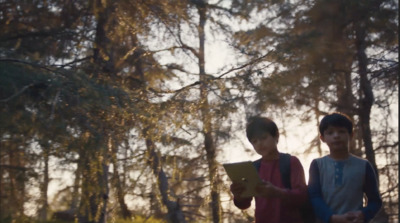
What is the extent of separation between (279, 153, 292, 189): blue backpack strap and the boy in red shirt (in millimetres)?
19

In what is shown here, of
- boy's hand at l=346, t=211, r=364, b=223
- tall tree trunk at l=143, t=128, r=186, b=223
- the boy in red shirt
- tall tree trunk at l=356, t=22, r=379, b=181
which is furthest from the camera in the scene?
tall tree trunk at l=356, t=22, r=379, b=181

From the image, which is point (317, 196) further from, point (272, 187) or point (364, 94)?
point (364, 94)

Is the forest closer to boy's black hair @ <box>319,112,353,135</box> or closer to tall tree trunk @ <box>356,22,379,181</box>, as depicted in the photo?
tall tree trunk @ <box>356,22,379,181</box>

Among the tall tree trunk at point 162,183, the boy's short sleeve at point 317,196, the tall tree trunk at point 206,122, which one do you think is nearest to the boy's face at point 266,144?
the boy's short sleeve at point 317,196

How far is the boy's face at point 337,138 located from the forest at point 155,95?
2917mm

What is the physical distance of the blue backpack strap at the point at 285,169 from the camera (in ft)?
9.87

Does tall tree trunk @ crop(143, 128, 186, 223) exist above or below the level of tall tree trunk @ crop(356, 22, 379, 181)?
below

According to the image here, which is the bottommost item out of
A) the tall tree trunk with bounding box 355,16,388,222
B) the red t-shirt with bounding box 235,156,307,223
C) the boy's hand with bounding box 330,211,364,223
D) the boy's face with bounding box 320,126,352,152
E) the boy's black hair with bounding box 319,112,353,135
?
the boy's hand with bounding box 330,211,364,223

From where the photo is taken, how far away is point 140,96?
6.76 metres

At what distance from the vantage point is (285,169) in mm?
3031

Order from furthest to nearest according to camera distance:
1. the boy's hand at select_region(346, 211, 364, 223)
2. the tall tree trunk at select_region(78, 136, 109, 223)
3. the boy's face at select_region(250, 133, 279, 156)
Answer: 1. the tall tree trunk at select_region(78, 136, 109, 223)
2. the boy's face at select_region(250, 133, 279, 156)
3. the boy's hand at select_region(346, 211, 364, 223)

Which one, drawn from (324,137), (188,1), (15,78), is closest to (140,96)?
(15,78)

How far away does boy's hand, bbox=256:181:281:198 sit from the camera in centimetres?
281

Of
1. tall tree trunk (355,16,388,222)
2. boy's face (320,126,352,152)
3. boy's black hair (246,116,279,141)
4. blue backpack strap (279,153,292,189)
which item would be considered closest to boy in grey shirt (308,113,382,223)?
boy's face (320,126,352,152)
